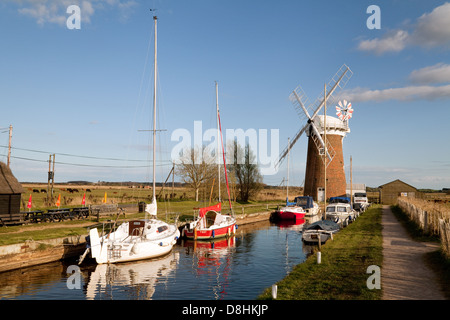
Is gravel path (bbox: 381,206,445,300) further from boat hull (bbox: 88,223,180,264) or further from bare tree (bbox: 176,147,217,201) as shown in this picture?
bare tree (bbox: 176,147,217,201)

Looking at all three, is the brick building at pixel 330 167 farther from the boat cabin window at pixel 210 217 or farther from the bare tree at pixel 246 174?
the boat cabin window at pixel 210 217

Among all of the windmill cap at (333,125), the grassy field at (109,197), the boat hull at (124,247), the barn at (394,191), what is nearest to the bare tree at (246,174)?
the grassy field at (109,197)

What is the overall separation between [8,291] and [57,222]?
14.6 m

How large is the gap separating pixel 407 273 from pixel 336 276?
3078mm

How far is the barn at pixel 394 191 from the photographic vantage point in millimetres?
76812

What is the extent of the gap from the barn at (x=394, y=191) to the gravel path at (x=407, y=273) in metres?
59.5

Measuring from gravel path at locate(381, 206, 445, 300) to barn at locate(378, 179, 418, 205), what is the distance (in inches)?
2343

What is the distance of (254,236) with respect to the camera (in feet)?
121

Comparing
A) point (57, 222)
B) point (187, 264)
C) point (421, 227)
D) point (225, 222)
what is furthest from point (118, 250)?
point (421, 227)

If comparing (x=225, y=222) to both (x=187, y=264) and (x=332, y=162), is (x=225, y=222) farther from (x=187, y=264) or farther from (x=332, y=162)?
(x=332, y=162)

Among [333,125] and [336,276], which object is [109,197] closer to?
[333,125]

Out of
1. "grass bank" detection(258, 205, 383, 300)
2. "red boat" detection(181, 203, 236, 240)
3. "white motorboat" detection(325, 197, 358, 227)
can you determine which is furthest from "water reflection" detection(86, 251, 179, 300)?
"white motorboat" detection(325, 197, 358, 227)

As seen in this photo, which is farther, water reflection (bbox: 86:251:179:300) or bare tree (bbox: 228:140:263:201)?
bare tree (bbox: 228:140:263:201)

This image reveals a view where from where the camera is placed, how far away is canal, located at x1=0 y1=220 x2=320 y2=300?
16578 millimetres
